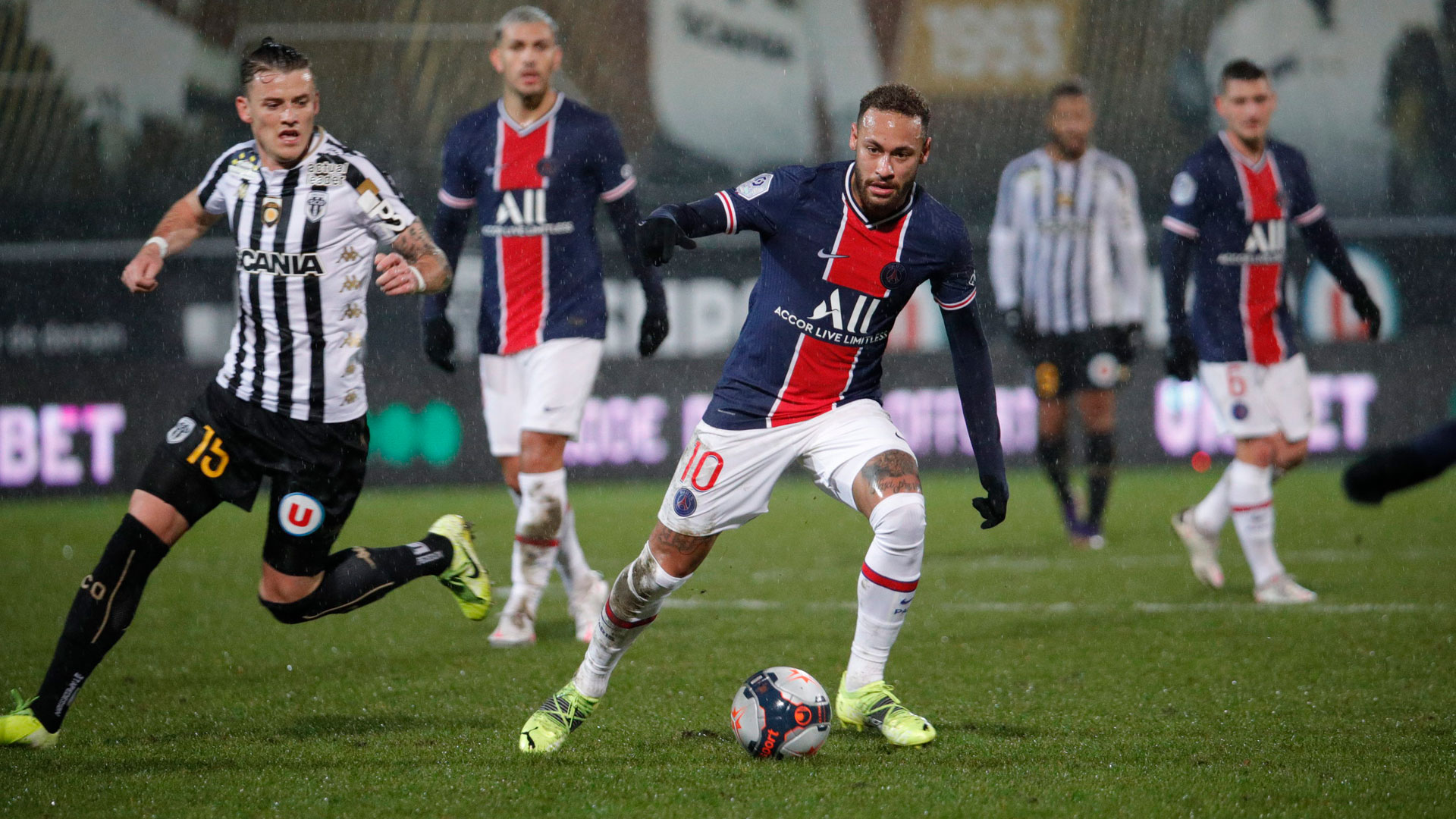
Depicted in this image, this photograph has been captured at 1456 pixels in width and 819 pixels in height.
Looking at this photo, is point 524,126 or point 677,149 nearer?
point 524,126

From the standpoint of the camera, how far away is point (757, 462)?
4434 millimetres

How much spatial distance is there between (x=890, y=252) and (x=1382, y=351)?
963cm

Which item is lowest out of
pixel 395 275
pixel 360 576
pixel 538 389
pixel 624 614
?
pixel 360 576

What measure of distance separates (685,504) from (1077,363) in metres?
5.57

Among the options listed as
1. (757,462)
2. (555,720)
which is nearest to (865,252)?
(757,462)

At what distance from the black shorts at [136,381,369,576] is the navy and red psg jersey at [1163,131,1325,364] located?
403cm

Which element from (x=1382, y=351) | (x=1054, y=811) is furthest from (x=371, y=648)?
(x=1382, y=351)

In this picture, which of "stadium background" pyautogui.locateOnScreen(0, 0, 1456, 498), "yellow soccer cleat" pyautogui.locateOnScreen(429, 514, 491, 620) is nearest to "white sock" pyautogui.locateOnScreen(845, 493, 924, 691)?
"yellow soccer cleat" pyautogui.locateOnScreen(429, 514, 491, 620)

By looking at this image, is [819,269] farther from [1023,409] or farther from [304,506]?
[1023,409]

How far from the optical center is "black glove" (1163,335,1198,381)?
7.22 meters

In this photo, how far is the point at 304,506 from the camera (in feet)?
15.7

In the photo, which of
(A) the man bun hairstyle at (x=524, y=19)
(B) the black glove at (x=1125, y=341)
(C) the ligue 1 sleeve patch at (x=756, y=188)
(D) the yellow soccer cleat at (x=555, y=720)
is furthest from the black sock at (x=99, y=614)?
(B) the black glove at (x=1125, y=341)

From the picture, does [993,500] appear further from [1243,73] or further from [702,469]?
[1243,73]

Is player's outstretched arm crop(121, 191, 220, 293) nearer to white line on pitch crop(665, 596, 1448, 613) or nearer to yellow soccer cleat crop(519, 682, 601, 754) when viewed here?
yellow soccer cleat crop(519, 682, 601, 754)
